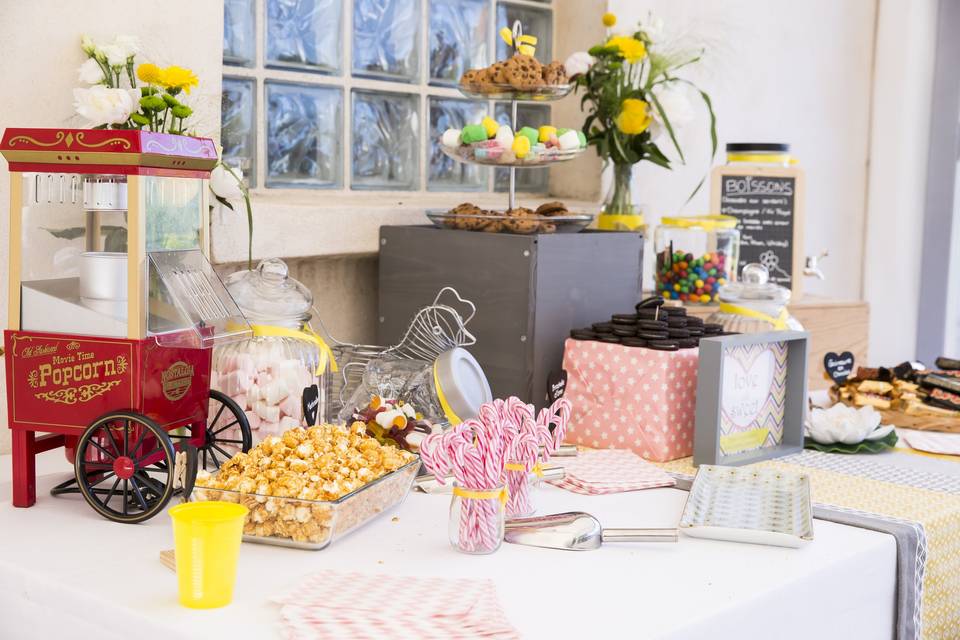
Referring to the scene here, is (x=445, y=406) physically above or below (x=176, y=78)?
below

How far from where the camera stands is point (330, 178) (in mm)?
2193

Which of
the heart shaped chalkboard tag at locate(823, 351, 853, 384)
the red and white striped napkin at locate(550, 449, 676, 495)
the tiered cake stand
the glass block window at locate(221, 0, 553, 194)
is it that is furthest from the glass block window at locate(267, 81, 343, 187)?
the heart shaped chalkboard tag at locate(823, 351, 853, 384)

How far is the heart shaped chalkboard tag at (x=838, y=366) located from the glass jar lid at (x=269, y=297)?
104 centimetres

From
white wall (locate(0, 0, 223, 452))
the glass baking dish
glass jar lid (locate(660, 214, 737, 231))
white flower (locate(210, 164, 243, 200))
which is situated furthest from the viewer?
glass jar lid (locate(660, 214, 737, 231))

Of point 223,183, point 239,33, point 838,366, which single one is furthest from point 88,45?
point 838,366

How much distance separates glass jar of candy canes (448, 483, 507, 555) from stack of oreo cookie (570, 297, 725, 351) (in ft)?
1.80

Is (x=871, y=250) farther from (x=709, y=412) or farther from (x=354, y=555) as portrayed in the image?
(x=354, y=555)

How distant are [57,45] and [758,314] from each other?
1.17 metres

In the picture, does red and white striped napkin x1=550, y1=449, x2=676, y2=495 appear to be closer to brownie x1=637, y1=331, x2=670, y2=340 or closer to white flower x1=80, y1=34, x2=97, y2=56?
brownie x1=637, y1=331, x2=670, y2=340

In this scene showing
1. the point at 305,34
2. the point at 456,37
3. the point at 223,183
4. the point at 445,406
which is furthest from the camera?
the point at 456,37

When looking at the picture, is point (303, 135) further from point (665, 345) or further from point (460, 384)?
point (665, 345)

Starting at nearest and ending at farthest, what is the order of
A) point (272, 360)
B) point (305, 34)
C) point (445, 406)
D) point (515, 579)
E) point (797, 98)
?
point (515, 579), point (272, 360), point (445, 406), point (305, 34), point (797, 98)

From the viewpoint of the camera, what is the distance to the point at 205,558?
944 millimetres

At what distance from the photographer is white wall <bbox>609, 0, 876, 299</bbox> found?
9.04 feet
